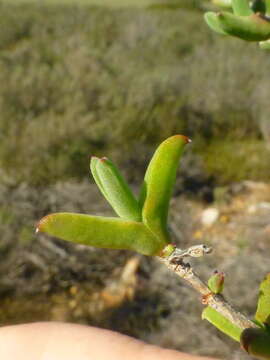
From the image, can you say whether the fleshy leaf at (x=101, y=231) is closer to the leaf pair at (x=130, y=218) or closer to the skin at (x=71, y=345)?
the leaf pair at (x=130, y=218)

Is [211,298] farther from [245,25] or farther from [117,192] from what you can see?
[245,25]

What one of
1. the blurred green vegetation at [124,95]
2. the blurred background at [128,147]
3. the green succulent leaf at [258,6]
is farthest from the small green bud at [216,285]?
the blurred green vegetation at [124,95]

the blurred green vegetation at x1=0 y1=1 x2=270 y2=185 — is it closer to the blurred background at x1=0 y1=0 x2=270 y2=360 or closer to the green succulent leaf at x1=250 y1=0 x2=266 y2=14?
the blurred background at x1=0 y1=0 x2=270 y2=360

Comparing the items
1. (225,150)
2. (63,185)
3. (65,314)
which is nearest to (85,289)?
(65,314)

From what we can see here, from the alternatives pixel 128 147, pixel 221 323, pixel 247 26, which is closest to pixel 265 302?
pixel 221 323

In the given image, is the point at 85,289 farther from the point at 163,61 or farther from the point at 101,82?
the point at 163,61

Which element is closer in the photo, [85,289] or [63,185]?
[85,289]
